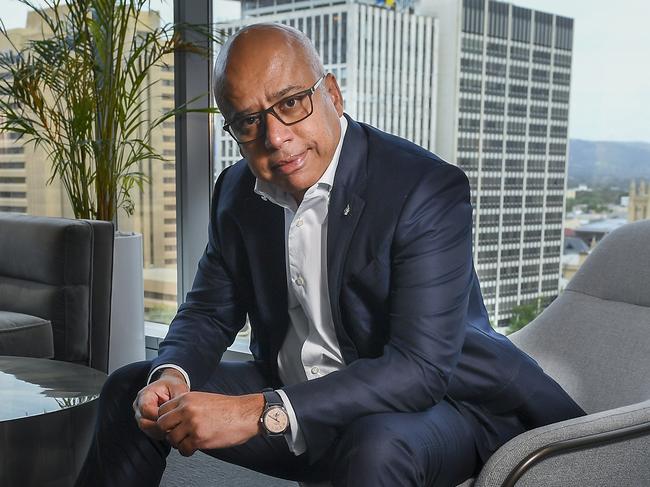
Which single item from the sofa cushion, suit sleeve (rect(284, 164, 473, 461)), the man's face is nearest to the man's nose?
the man's face

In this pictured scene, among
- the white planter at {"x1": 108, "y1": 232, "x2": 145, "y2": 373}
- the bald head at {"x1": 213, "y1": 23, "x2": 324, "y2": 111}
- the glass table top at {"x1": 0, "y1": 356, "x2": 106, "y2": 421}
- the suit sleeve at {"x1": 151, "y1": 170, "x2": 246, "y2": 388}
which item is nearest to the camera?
the bald head at {"x1": 213, "y1": 23, "x2": 324, "y2": 111}

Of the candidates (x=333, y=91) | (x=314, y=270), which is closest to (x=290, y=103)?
(x=333, y=91)

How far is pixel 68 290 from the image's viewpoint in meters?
3.27

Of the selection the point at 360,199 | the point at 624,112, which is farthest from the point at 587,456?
the point at 624,112

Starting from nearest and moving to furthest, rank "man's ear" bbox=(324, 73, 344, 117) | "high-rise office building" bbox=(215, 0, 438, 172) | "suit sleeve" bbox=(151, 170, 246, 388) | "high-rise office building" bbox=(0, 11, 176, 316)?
1. "man's ear" bbox=(324, 73, 344, 117)
2. "suit sleeve" bbox=(151, 170, 246, 388)
3. "high-rise office building" bbox=(215, 0, 438, 172)
4. "high-rise office building" bbox=(0, 11, 176, 316)

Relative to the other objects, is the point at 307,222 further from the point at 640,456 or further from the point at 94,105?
the point at 94,105

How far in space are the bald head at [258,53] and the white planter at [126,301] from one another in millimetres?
2162

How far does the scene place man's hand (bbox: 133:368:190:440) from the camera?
1572 mm

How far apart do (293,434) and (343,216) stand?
44 centimetres

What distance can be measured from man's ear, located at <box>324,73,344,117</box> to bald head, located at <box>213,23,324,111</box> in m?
0.05

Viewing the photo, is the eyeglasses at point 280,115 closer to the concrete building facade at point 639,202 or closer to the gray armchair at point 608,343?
the gray armchair at point 608,343

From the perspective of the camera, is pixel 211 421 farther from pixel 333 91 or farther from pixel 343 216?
pixel 333 91

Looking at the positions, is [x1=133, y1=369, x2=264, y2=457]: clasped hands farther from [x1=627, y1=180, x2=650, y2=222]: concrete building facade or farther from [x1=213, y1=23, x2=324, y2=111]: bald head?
[x1=627, y1=180, x2=650, y2=222]: concrete building facade

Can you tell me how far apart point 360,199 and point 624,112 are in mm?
1675
